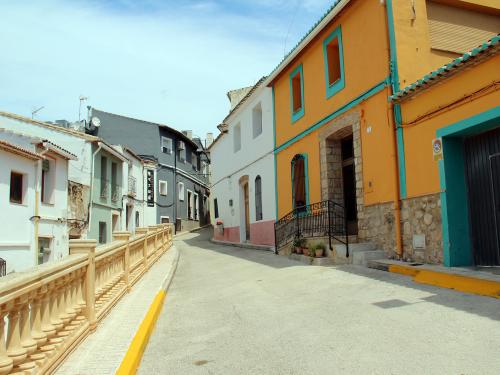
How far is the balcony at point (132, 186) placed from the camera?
→ 26812 mm

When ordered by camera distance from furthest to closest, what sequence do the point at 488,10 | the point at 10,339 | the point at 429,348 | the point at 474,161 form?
the point at 488,10 → the point at 474,161 → the point at 429,348 → the point at 10,339

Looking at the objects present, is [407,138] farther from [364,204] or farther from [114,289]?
[114,289]

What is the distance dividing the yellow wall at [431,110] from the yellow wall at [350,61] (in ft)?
4.90

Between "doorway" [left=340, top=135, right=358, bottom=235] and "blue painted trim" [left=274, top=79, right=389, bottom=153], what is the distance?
2.76 feet

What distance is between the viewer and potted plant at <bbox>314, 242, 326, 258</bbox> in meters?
10.8

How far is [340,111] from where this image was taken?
11.7m

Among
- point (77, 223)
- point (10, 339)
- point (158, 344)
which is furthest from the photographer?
point (77, 223)

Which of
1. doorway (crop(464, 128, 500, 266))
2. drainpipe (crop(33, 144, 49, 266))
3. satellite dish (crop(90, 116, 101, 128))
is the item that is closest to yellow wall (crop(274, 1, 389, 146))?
doorway (crop(464, 128, 500, 266))

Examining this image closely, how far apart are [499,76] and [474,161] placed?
1671mm

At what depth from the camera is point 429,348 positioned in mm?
4098

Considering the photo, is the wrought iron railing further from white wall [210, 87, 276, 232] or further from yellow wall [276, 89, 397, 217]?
white wall [210, 87, 276, 232]

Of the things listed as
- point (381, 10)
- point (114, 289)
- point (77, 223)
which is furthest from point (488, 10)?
point (77, 223)

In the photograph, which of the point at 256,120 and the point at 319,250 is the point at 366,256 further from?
the point at 256,120

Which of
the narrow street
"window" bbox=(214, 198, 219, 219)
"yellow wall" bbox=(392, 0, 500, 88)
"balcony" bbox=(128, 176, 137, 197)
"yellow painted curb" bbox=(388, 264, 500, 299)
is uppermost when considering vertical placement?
"yellow wall" bbox=(392, 0, 500, 88)
